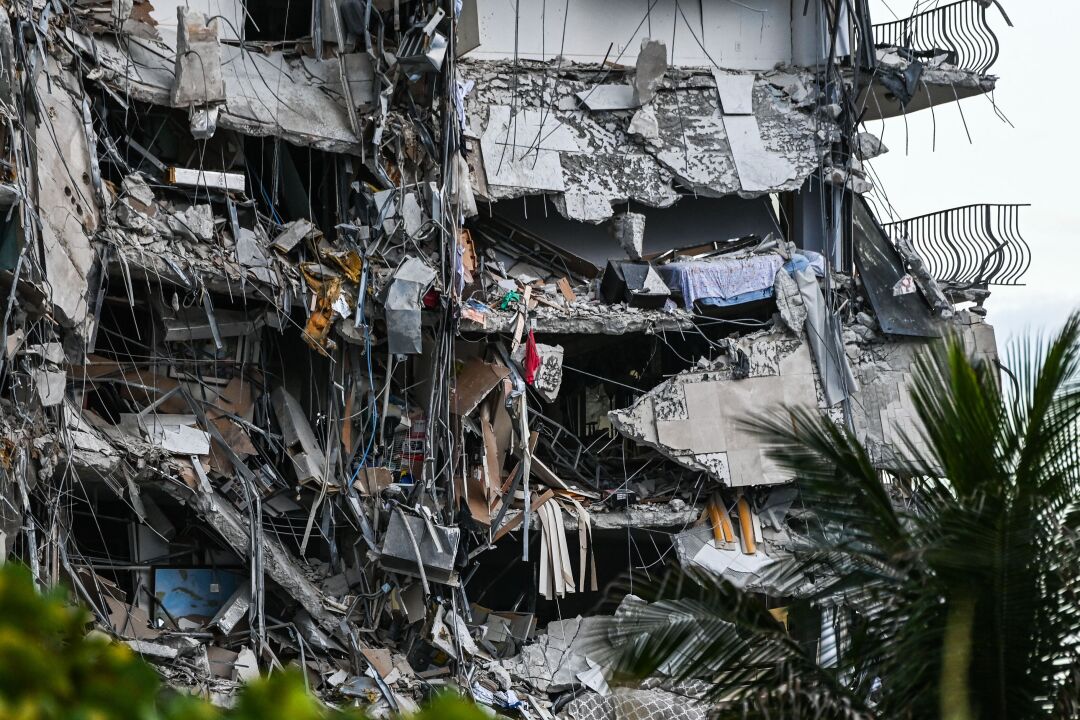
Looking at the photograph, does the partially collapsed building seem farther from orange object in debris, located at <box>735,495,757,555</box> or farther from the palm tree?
the palm tree

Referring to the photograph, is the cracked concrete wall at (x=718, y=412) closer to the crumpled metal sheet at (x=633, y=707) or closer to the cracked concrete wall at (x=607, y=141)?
the cracked concrete wall at (x=607, y=141)

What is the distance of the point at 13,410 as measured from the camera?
12.4 metres

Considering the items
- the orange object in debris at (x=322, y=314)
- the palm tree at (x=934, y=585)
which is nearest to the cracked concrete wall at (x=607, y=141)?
the orange object in debris at (x=322, y=314)

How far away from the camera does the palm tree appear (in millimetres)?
6641

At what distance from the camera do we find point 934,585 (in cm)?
682

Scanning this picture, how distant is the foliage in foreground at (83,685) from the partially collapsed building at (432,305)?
9203mm

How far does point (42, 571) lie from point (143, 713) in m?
10.8

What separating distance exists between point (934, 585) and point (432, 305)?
10.7 m

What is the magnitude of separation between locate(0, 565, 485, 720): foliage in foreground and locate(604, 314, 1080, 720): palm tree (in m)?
4.22

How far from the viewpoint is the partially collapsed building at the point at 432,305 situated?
14.9m

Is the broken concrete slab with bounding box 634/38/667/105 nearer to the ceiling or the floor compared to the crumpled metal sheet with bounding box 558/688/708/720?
nearer to the ceiling

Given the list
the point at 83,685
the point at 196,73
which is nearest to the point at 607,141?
the point at 196,73

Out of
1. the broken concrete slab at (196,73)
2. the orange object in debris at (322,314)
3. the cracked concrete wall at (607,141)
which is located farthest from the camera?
the cracked concrete wall at (607,141)

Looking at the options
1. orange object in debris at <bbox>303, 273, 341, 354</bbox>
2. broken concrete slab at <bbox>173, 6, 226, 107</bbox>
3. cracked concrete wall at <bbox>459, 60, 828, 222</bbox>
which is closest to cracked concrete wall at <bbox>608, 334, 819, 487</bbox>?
cracked concrete wall at <bbox>459, 60, 828, 222</bbox>
